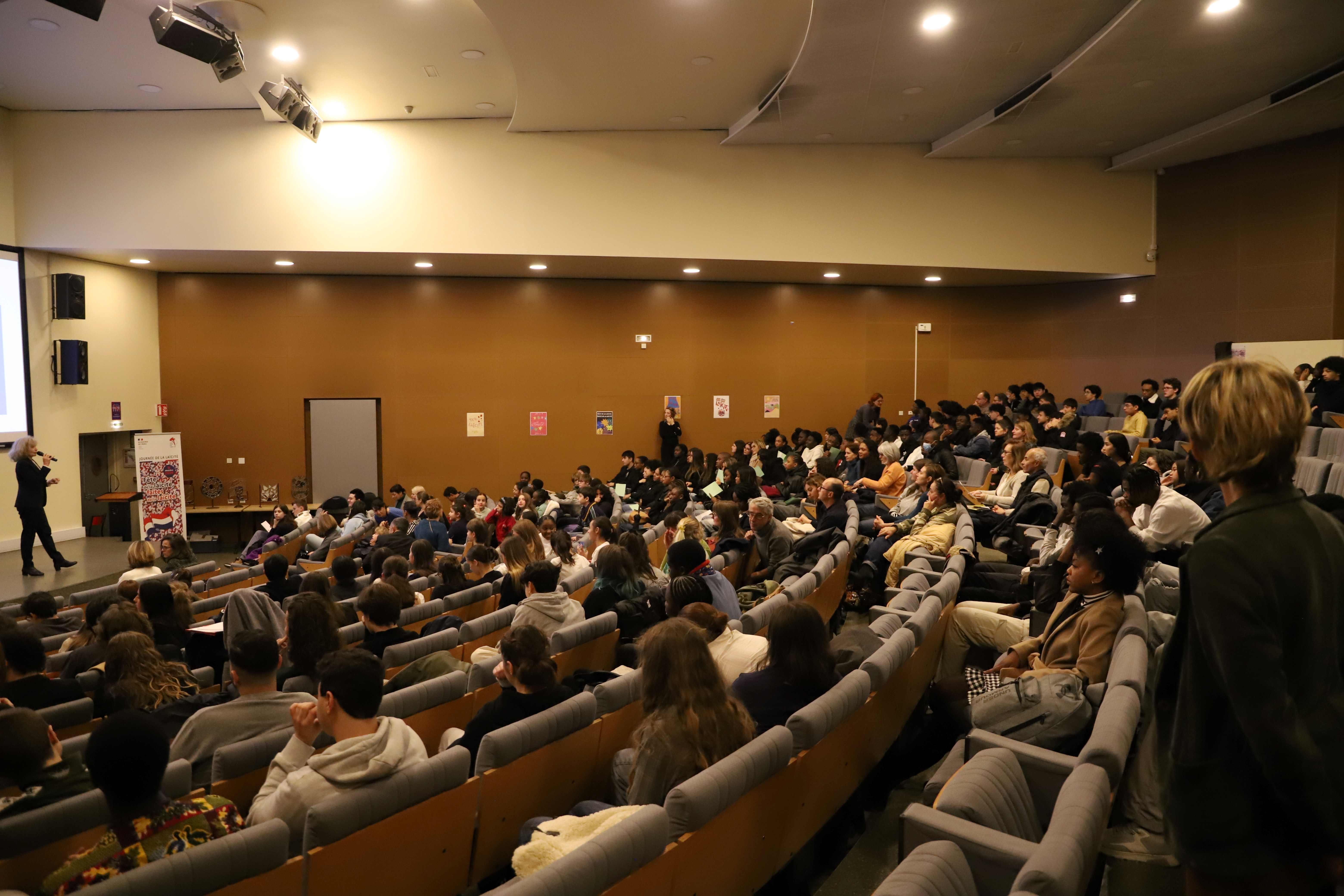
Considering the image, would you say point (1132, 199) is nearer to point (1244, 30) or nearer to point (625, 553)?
point (1244, 30)

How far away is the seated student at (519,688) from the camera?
3006 millimetres

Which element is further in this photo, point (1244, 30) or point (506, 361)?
point (506, 361)

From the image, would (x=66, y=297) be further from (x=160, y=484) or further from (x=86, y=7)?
(x=86, y=7)

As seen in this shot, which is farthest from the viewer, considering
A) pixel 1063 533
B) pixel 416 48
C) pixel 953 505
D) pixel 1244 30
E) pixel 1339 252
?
pixel 1339 252

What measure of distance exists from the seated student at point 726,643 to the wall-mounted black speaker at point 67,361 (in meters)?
11.5

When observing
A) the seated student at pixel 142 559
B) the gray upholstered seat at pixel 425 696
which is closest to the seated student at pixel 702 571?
the gray upholstered seat at pixel 425 696

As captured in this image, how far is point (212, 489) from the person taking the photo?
43.3ft

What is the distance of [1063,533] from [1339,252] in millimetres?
8786

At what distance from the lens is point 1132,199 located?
12266 millimetres

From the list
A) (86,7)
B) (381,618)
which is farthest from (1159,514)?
(86,7)

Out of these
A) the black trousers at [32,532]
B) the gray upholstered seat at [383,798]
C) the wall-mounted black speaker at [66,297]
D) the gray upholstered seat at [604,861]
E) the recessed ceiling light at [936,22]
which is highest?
the recessed ceiling light at [936,22]

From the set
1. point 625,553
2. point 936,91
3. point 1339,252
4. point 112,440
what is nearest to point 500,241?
point 936,91

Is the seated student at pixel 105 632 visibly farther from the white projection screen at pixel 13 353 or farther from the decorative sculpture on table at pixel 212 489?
the decorative sculpture on table at pixel 212 489

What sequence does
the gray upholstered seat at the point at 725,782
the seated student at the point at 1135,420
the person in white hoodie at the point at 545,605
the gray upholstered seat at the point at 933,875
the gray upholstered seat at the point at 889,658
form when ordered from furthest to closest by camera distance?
the seated student at the point at 1135,420
the person in white hoodie at the point at 545,605
the gray upholstered seat at the point at 889,658
the gray upholstered seat at the point at 725,782
the gray upholstered seat at the point at 933,875
